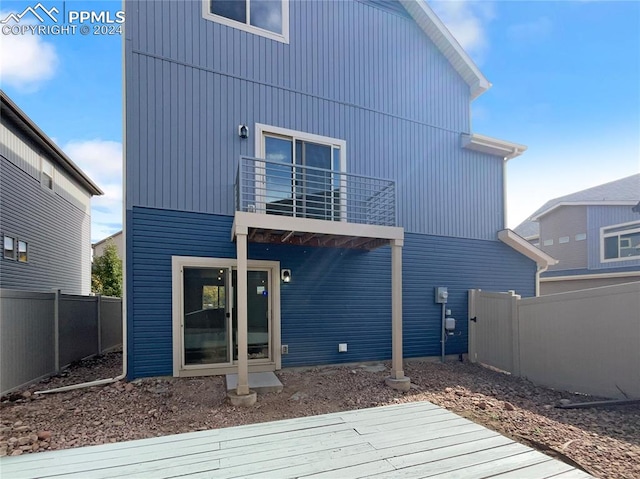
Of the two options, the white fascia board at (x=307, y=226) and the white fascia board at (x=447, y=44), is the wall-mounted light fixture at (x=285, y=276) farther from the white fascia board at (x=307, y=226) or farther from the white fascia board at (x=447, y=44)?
the white fascia board at (x=447, y=44)

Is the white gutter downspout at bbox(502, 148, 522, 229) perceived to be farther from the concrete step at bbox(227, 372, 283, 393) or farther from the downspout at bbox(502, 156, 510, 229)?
the concrete step at bbox(227, 372, 283, 393)

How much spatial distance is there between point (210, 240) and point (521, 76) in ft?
28.0

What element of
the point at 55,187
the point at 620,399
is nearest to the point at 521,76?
the point at 620,399

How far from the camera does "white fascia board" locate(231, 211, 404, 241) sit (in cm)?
507

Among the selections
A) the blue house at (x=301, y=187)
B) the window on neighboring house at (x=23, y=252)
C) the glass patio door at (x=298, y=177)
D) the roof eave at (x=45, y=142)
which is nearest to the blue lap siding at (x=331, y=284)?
the blue house at (x=301, y=187)

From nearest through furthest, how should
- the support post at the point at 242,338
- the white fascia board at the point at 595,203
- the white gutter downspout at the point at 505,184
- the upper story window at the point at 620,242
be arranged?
1. the support post at the point at 242,338
2. the white gutter downspout at the point at 505,184
3. the upper story window at the point at 620,242
4. the white fascia board at the point at 595,203

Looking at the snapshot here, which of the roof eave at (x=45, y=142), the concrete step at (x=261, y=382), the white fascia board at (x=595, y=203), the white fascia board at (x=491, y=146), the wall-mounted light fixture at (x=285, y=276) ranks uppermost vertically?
the roof eave at (x=45, y=142)

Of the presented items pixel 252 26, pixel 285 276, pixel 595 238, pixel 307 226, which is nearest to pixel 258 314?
pixel 285 276

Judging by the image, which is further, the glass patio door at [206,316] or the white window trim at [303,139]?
the white window trim at [303,139]

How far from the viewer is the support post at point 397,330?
18.1 ft

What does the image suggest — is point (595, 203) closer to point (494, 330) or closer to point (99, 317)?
point (494, 330)

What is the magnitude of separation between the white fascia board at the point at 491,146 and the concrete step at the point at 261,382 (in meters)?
7.04

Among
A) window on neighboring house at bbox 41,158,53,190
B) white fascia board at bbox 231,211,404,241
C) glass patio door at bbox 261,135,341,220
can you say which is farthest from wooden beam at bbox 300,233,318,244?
window on neighboring house at bbox 41,158,53,190

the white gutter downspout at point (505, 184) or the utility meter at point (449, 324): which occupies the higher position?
the white gutter downspout at point (505, 184)
